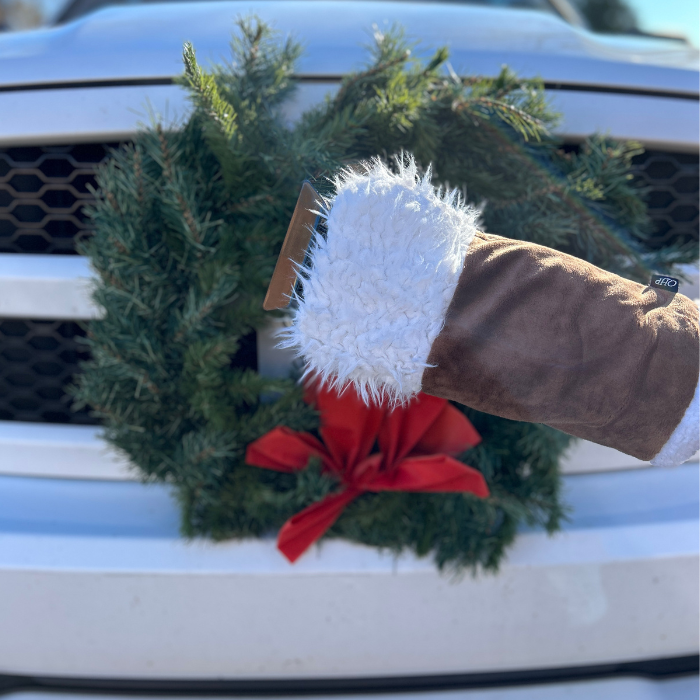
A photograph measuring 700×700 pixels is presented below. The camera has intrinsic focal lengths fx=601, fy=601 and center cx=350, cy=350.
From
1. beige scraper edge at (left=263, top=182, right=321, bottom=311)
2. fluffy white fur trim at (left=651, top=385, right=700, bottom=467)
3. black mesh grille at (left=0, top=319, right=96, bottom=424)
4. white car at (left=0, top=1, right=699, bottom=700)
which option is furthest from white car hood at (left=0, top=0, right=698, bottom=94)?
fluffy white fur trim at (left=651, top=385, right=700, bottom=467)

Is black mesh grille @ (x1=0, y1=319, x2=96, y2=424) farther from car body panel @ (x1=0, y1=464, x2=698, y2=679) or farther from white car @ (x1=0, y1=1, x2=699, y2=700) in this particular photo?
car body panel @ (x1=0, y1=464, x2=698, y2=679)

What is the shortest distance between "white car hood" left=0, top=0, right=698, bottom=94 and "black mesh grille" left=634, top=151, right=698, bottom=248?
0.38 ft

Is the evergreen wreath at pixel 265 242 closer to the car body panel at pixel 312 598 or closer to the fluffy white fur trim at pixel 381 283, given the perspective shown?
the car body panel at pixel 312 598

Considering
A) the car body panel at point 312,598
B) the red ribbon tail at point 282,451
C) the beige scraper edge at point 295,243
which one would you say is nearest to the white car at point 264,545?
the car body panel at point 312,598

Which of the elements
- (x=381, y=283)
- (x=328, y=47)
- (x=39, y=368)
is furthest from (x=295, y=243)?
(x=39, y=368)

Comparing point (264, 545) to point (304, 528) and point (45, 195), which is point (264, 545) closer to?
point (304, 528)

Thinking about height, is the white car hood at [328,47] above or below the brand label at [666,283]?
above

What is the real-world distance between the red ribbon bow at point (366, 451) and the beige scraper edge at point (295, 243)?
43cm

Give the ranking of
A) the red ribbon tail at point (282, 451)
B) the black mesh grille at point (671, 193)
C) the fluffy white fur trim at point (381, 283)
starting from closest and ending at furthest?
the fluffy white fur trim at point (381, 283)
the red ribbon tail at point (282, 451)
the black mesh grille at point (671, 193)

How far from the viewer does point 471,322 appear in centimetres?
52

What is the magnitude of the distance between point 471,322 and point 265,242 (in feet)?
1.51

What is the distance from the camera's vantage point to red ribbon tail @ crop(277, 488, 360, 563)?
953mm

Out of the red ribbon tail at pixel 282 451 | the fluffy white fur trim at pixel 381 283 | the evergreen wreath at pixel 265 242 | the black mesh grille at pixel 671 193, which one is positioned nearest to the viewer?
the fluffy white fur trim at pixel 381 283

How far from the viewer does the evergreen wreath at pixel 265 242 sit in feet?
2.82
